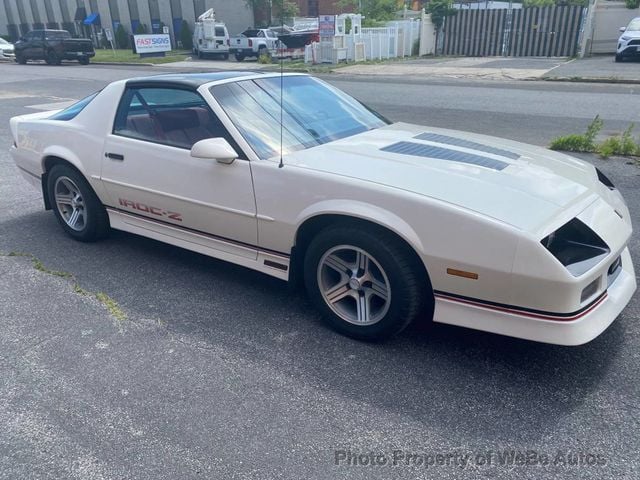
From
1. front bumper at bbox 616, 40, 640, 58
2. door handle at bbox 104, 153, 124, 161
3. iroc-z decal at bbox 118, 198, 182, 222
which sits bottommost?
front bumper at bbox 616, 40, 640, 58

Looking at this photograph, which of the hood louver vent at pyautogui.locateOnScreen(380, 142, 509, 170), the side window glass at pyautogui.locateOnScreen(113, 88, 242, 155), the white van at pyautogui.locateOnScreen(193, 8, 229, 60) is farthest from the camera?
the white van at pyautogui.locateOnScreen(193, 8, 229, 60)

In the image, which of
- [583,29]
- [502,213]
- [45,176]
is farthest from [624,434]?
→ [583,29]

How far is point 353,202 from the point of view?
3.08 m

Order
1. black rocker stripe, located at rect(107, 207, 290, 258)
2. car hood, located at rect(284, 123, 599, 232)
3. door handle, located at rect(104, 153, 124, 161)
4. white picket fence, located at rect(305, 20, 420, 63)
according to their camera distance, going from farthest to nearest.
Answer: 1. white picket fence, located at rect(305, 20, 420, 63)
2. door handle, located at rect(104, 153, 124, 161)
3. black rocker stripe, located at rect(107, 207, 290, 258)
4. car hood, located at rect(284, 123, 599, 232)

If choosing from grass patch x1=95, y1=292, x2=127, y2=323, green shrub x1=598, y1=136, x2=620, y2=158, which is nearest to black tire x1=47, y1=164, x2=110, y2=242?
grass patch x1=95, y1=292, x2=127, y2=323

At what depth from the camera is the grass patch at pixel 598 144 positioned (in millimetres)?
7109

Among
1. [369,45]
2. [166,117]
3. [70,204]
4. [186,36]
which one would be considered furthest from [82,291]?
[186,36]

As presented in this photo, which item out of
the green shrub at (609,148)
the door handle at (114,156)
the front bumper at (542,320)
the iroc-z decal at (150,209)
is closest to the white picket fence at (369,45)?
the green shrub at (609,148)

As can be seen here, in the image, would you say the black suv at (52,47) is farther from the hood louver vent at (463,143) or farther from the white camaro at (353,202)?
the hood louver vent at (463,143)

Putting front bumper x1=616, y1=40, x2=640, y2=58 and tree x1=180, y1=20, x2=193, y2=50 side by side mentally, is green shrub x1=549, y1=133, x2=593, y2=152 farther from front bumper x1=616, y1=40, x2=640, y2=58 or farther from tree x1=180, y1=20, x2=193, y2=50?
tree x1=180, y1=20, x2=193, y2=50

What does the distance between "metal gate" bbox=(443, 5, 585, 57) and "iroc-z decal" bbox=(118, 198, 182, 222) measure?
2531 cm

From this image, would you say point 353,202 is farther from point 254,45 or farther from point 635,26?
point 254,45

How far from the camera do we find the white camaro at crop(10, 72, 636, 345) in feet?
8.98

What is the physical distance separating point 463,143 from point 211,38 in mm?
29349
